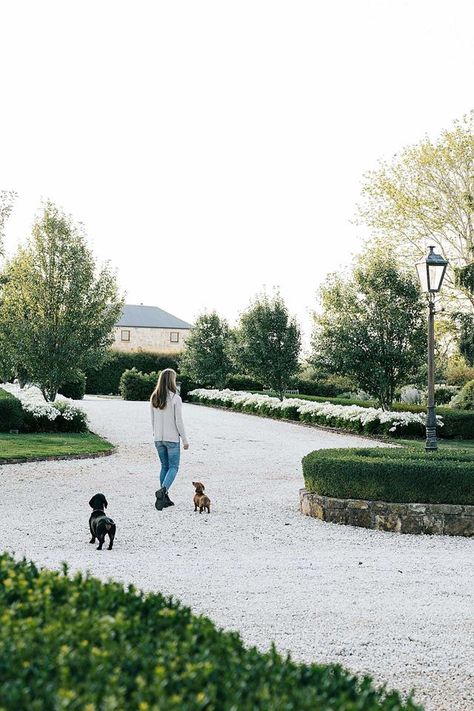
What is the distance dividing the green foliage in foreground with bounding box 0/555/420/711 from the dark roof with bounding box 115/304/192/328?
68508mm

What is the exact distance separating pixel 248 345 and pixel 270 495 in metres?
18.9

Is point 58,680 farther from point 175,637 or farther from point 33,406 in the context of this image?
point 33,406

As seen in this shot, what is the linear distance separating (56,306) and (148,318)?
50.0m

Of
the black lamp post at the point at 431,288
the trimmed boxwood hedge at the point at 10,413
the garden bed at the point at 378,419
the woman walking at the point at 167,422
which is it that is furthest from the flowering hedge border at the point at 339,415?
the woman walking at the point at 167,422

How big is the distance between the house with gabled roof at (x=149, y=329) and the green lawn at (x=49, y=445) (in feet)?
168

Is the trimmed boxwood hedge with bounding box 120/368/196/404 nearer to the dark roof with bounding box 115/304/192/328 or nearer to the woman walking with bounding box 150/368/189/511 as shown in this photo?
the woman walking with bounding box 150/368/189/511

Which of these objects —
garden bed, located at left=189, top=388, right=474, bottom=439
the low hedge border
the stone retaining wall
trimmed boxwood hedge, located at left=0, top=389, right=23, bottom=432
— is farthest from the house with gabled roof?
the stone retaining wall

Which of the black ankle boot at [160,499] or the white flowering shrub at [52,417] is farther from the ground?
the white flowering shrub at [52,417]

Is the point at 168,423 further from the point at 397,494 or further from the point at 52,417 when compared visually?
the point at 52,417

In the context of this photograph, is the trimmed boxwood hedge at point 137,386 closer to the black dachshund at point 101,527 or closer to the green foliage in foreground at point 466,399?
the green foliage in foreground at point 466,399

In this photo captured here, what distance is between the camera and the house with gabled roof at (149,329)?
71.2 m

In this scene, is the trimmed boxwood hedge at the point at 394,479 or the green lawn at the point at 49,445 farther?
the green lawn at the point at 49,445

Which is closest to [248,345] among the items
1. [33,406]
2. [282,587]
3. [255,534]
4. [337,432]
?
[337,432]

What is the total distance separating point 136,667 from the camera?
2576 mm
